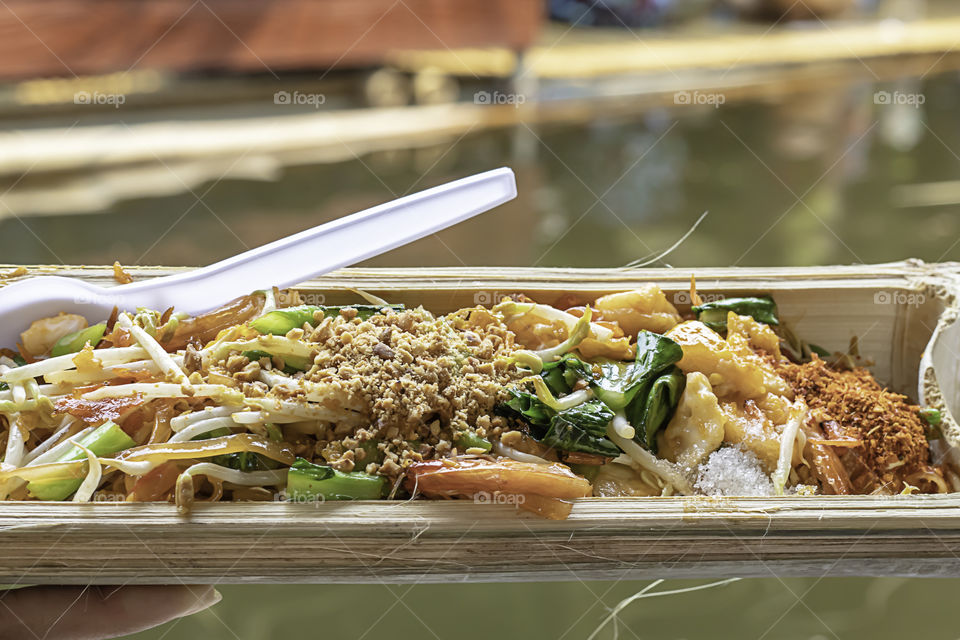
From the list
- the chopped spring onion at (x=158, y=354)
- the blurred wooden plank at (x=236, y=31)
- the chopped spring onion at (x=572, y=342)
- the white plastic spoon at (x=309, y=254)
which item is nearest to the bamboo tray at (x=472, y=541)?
the chopped spring onion at (x=158, y=354)

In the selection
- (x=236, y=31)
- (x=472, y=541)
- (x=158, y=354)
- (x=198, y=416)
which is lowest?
(x=472, y=541)

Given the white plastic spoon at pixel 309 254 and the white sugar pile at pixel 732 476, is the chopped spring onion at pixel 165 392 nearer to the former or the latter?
the white plastic spoon at pixel 309 254

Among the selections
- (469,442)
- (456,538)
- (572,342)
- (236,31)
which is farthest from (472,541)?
(236,31)

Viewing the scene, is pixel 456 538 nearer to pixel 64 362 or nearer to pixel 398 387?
pixel 398 387

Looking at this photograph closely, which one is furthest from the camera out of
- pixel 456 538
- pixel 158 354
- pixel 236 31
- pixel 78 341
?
pixel 236 31

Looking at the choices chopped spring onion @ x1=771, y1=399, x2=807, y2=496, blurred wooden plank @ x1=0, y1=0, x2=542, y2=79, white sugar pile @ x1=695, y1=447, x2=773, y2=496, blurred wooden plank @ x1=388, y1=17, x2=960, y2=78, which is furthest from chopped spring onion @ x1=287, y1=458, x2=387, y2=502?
blurred wooden plank @ x1=388, y1=17, x2=960, y2=78

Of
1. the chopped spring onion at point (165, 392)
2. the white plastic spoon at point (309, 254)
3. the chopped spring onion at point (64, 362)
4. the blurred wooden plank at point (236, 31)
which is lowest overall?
the chopped spring onion at point (165, 392)

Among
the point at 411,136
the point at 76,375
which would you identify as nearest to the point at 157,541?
the point at 76,375
